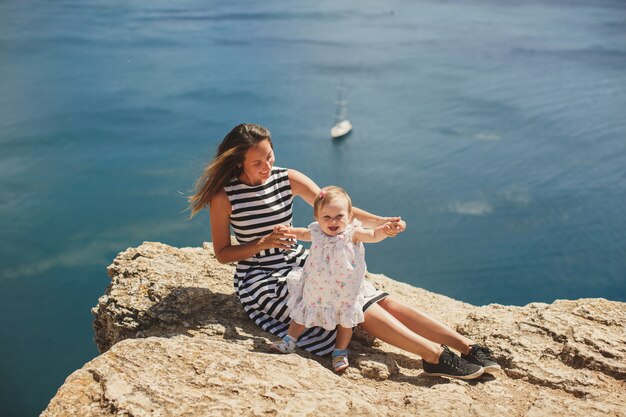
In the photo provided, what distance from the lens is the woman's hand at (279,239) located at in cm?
391

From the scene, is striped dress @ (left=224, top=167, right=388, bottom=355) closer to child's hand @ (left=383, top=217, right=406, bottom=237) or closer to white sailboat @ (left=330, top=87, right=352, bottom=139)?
child's hand @ (left=383, top=217, right=406, bottom=237)

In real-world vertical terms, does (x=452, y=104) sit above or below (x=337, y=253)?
below

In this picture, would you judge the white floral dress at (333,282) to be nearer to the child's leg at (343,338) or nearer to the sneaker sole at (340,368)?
the child's leg at (343,338)

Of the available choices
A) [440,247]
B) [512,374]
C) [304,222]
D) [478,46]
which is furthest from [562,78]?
[512,374]

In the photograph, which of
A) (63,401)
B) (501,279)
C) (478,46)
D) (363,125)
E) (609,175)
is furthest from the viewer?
(478,46)

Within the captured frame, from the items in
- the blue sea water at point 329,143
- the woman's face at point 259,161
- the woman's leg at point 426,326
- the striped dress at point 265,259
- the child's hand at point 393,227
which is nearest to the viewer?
the child's hand at point 393,227

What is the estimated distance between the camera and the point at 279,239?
13.1 ft

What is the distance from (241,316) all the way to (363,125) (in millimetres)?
54538

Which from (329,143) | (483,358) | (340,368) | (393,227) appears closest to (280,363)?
(340,368)

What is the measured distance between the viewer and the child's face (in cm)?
373

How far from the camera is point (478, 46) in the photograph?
71938 mm

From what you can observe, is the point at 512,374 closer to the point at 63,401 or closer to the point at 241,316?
the point at 241,316

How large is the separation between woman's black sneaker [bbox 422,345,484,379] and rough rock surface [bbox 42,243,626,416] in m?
0.06

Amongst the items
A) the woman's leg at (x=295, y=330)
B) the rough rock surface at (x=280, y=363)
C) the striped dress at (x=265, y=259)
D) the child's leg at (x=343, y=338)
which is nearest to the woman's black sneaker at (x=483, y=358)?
the rough rock surface at (x=280, y=363)
